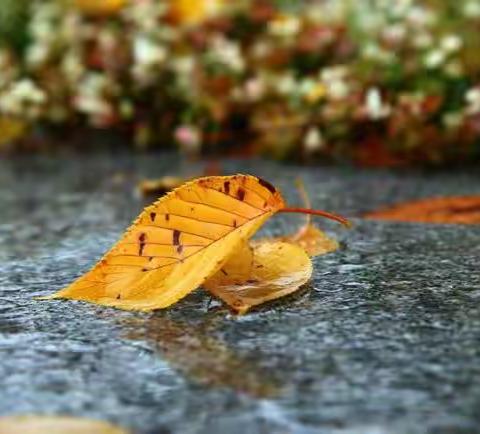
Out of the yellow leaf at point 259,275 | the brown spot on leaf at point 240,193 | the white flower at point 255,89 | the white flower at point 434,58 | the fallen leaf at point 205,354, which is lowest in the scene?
the fallen leaf at point 205,354

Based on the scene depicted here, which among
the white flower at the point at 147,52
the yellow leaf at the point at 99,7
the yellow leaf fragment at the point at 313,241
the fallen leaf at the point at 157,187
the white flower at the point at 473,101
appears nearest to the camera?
the yellow leaf fragment at the point at 313,241

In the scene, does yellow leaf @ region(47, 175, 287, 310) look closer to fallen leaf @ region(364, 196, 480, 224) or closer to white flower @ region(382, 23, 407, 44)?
fallen leaf @ region(364, 196, 480, 224)

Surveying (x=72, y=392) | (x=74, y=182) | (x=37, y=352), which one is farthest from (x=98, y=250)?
(x=74, y=182)

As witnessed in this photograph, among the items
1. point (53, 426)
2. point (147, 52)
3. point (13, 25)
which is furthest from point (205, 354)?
point (13, 25)

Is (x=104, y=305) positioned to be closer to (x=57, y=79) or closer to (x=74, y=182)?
(x=74, y=182)

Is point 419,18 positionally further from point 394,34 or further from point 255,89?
point 255,89

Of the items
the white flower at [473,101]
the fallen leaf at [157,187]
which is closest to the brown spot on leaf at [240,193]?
the fallen leaf at [157,187]

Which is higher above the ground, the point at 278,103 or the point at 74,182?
the point at 278,103

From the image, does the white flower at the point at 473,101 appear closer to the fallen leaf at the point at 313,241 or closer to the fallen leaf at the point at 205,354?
the fallen leaf at the point at 313,241

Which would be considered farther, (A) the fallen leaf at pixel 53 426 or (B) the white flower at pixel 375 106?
(B) the white flower at pixel 375 106
